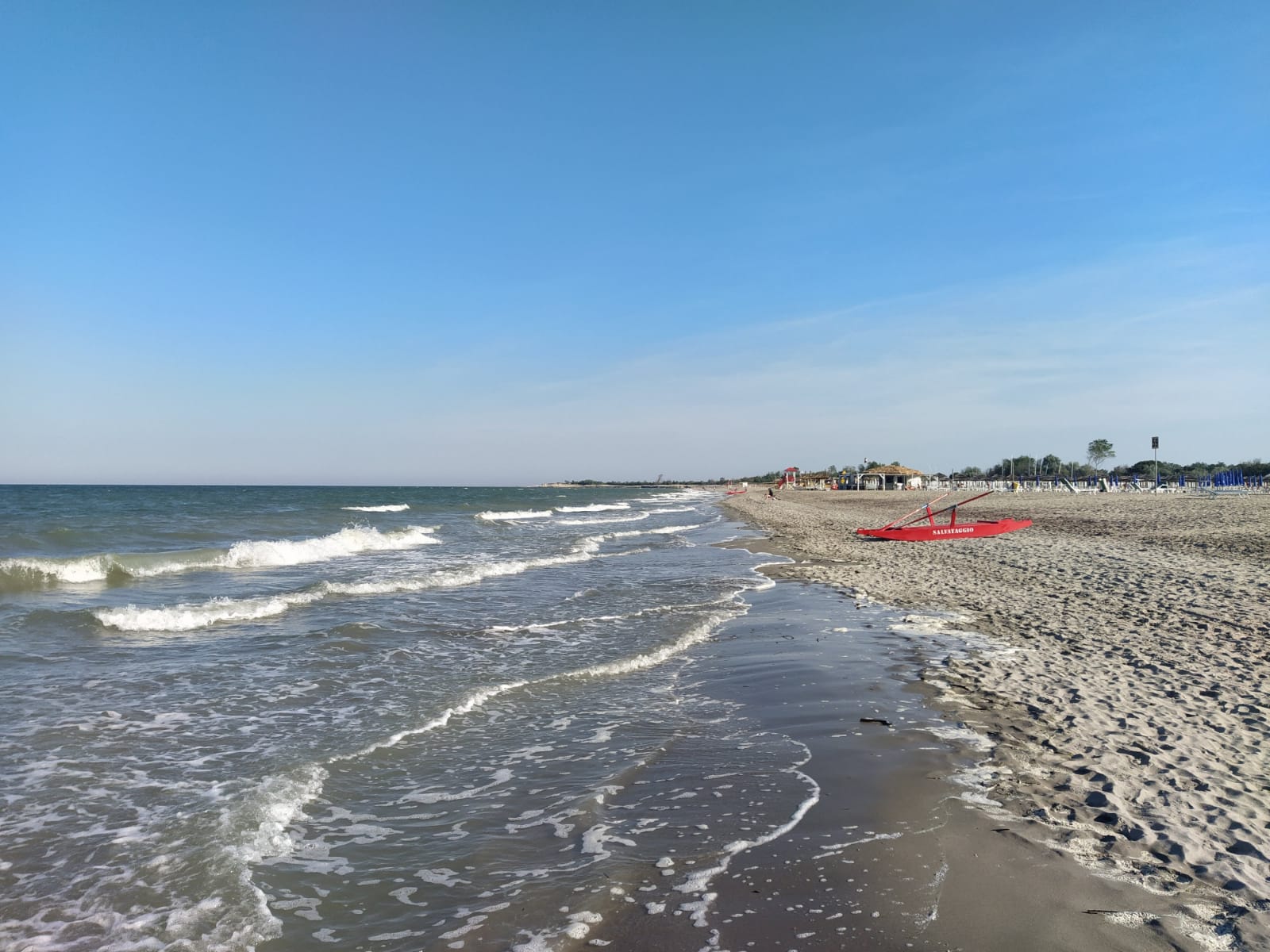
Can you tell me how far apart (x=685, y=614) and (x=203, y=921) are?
925 cm

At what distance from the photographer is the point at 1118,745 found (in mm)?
5426

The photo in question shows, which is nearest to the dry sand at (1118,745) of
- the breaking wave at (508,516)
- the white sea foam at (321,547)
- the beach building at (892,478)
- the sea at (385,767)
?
the sea at (385,767)

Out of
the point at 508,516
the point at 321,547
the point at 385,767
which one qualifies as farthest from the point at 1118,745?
the point at 508,516

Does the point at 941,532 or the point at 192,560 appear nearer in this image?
the point at 192,560

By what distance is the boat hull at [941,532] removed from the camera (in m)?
23.0

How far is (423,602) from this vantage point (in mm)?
13867

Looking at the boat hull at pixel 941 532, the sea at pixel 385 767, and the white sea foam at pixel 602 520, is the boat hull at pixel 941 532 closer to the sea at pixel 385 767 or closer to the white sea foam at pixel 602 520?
the sea at pixel 385 767

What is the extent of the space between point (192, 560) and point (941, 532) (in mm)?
22231

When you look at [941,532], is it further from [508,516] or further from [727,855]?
[508,516]

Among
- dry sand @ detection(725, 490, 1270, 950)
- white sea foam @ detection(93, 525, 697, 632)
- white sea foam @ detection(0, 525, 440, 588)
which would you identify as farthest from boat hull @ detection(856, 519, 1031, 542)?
white sea foam @ detection(0, 525, 440, 588)

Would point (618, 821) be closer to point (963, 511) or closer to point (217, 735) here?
point (217, 735)

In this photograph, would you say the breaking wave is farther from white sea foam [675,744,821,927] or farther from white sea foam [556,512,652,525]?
white sea foam [675,744,821,927]

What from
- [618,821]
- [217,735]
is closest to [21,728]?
[217,735]

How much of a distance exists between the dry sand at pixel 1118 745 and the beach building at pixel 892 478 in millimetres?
76614
